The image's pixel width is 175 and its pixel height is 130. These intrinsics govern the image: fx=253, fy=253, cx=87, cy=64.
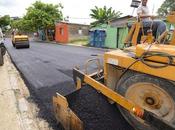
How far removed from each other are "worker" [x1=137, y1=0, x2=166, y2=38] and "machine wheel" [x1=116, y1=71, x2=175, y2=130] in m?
1.40

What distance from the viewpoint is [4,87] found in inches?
267

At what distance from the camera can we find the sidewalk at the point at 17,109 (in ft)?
14.1

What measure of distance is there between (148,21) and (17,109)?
308 cm

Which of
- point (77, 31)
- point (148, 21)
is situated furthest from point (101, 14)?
point (148, 21)

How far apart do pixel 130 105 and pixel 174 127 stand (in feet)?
2.03

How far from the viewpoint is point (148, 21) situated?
15.5 ft

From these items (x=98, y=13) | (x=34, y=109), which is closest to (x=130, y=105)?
(x=34, y=109)

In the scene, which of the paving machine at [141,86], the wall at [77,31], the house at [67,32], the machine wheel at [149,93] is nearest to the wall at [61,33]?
the house at [67,32]

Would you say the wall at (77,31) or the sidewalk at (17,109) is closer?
the sidewalk at (17,109)

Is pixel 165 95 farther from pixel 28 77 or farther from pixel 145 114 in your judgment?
pixel 28 77

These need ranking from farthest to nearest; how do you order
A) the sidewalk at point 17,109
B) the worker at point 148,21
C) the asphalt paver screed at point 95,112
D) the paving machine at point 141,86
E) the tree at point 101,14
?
the tree at point 101,14, the worker at point 148,21, the sidewalk at point 17,109, the asphalt paver screed at point 95,112, the paving machine at point 141,86

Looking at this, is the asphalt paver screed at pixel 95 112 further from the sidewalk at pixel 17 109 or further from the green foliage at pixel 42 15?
the green foliage at pixel 42 15

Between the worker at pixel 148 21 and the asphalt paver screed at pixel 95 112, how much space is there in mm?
1580

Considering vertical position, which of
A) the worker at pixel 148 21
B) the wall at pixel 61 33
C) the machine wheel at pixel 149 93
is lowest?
the wall at pixel 61 33
